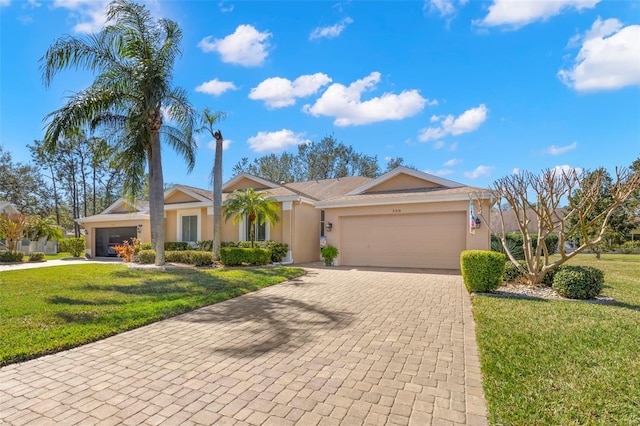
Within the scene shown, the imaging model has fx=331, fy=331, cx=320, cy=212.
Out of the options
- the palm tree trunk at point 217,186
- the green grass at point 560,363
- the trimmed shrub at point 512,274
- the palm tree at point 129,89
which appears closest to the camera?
the green grass at point 560,363

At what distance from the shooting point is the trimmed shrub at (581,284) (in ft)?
25.6

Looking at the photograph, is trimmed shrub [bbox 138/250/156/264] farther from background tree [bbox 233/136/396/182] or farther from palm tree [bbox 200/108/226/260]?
background tree [bbox 233/136/396/182]

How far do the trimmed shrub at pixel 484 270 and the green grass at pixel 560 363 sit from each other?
156cm

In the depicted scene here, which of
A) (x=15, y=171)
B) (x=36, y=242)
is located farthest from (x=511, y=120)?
(x=15, y=171)

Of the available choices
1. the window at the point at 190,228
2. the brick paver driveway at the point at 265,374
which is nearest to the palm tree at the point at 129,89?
the window at the point at 190,228

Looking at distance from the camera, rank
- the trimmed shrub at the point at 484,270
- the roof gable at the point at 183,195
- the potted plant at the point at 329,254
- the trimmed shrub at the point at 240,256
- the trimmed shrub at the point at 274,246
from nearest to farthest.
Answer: the trimmed shrub at the point at 484,270 → the trimmed shrub at the point at 240,256 → the potted plant at the point at 329,254 → the trimmed shrub at the point at 274,246 → the roof gable at the point at 183,195

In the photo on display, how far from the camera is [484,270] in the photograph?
850cm

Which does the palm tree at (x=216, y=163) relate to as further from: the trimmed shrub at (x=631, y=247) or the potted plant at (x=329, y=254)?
the trimmed shrub at (x=631, y=247)

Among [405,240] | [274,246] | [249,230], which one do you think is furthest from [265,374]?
[249,230]

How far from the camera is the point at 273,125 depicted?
79.3 ft

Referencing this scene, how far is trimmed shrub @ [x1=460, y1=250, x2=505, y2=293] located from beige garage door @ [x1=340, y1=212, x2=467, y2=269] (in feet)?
17.2

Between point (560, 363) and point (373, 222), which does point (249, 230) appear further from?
point (560, 363)

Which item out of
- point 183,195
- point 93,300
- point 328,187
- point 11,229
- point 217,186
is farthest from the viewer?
point 328,187

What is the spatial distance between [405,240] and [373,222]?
1.67 m
